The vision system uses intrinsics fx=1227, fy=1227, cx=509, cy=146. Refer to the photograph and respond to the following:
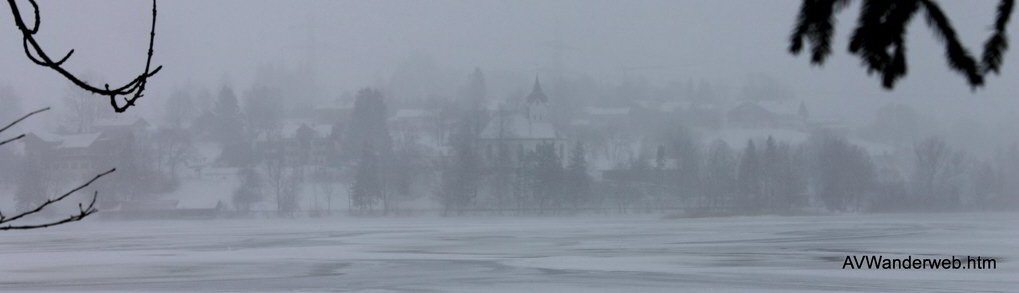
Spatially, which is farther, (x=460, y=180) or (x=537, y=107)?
(x=537, y=107)

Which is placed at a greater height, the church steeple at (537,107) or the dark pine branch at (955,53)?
the church steeple at (537,107)

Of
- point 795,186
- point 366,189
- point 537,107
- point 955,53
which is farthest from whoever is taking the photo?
point 537,107

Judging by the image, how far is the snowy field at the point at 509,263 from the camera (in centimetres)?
2217

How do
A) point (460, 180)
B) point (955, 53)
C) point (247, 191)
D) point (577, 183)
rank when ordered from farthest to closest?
point (247, 191)
point (577, 183)
point (460, 180)
point (955, 53)

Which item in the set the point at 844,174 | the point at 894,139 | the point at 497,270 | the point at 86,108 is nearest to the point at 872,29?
the point at 497,270

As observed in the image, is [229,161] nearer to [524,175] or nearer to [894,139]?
[524,175]

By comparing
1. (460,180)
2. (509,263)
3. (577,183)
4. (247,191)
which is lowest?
(509,263)

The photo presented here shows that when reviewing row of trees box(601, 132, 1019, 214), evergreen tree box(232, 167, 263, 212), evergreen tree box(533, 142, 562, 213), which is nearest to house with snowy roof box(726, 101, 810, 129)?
row of trees box(601, 132, 1019, 214)

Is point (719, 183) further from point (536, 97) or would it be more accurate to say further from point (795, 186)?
point (536, 97)

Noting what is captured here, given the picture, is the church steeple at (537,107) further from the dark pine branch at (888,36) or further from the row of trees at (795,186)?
the dark pine branch at (888,36)

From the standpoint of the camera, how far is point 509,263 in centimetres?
2867

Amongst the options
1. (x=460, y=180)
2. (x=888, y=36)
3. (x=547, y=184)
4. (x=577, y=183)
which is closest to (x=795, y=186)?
(x=577, y=183)

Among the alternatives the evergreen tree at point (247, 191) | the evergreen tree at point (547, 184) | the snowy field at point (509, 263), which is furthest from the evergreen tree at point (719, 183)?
the snowy field at point (509, 263)

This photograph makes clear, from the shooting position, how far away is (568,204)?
314ft
